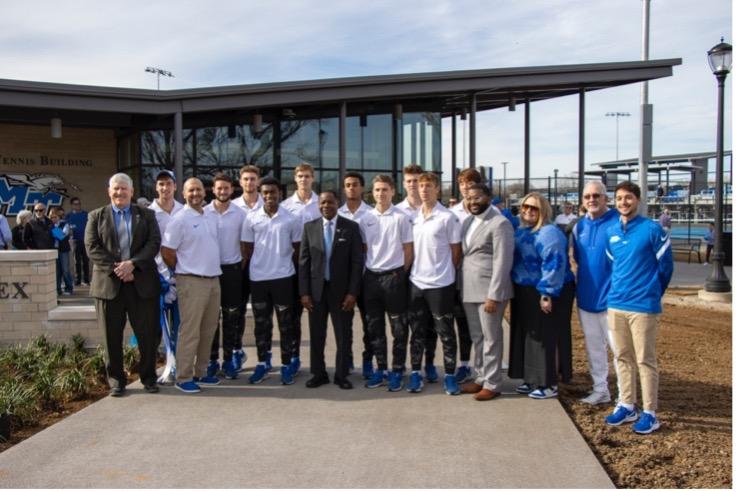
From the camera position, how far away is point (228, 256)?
627cm

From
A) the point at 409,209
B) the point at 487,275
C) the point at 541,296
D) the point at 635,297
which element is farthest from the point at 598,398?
the point at 409,209

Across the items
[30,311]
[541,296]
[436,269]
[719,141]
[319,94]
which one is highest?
[319,94]

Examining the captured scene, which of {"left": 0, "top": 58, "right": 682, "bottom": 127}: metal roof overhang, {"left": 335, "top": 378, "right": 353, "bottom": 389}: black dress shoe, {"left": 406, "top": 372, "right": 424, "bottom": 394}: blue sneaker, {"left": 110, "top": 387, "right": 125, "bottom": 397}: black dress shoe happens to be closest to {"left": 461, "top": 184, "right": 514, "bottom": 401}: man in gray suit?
{"left": 406, "top": 372, "right": 424, "bottom": 394}: blue sneaker

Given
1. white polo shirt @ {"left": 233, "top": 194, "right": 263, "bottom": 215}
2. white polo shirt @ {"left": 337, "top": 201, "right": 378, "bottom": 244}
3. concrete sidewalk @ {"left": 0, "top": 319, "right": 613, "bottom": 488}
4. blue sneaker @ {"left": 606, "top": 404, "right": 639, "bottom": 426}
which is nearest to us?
concrete sidewalk @ {"left": 0, "top": 319, "right": 613, "bottom": 488}

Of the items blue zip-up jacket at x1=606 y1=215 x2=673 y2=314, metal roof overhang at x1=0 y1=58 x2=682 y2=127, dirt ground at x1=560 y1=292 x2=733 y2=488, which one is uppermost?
metal roof overhang at x1=0 y1=58 x2=682 y2=127

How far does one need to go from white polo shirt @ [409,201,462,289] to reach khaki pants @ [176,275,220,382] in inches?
77.7

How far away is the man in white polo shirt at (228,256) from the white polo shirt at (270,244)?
159mm

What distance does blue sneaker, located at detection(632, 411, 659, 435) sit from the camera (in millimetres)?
4898

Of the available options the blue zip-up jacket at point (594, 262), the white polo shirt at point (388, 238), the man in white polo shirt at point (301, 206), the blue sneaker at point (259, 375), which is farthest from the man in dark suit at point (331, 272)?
the blue zip-up jacket at point (594, 262)

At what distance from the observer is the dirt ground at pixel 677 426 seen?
13.7 ft

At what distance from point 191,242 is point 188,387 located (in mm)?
1353

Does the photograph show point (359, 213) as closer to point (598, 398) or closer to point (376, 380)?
point (376, 380)

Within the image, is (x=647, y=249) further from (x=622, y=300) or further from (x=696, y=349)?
(x=696, y=349)

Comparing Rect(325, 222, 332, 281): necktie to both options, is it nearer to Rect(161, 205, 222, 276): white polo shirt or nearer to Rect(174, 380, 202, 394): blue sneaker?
Rect(161, 205, 222, 276): white polo shirt
